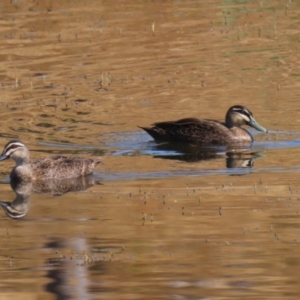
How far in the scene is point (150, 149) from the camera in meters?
16.4

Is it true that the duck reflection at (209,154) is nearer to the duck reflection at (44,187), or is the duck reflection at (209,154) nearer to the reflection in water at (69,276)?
the duck reflection at (44,187)

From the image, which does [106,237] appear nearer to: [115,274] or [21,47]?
[115,274]

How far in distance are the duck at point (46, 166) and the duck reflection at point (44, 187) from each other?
0.07 metres

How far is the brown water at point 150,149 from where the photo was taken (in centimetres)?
1019

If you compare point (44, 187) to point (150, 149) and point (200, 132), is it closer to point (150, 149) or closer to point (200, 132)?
point (150, 149)

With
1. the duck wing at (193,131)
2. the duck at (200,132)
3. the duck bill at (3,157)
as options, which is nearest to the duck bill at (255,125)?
the duck at (200,132)

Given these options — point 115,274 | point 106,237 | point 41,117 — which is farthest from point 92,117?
point 115,274

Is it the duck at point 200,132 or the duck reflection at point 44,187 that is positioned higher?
the duck at point 200,132

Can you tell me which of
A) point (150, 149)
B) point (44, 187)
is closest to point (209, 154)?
point (150, 149)

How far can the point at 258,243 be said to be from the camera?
431 inches

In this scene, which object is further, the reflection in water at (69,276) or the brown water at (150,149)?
the brown water at (150,149)

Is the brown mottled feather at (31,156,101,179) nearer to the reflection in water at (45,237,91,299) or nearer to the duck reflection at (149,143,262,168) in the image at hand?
the duck reflection at (149,143,262,168)

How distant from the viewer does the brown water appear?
10188 mm

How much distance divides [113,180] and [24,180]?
1.02m
